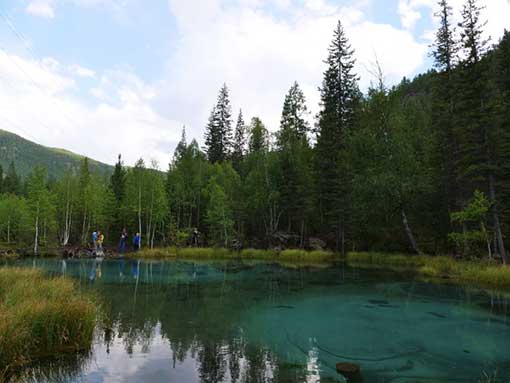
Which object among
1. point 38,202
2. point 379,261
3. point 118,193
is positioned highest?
point 118,193

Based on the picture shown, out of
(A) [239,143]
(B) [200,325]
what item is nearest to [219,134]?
(A) [239,143]

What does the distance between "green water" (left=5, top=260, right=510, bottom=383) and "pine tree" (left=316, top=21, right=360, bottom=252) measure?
17226mm

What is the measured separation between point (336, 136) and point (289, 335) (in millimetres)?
31379

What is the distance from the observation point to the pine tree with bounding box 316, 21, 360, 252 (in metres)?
36.5

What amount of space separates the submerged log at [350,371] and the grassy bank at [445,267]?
617 inches

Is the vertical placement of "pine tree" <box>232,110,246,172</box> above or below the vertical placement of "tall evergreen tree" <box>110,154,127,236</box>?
above

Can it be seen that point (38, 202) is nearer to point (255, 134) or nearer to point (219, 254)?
point (219, 254)

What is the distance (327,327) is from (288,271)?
51.5ft

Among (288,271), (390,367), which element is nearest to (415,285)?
(288,271)

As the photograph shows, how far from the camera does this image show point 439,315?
13.3m

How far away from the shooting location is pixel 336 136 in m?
39.1

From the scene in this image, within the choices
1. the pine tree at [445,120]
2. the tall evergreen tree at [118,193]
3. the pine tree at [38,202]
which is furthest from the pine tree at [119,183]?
the pine tree at [445,120]

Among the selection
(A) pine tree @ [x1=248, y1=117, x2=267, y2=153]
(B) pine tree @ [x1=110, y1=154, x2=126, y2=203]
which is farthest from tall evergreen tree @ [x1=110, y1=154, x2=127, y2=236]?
(A) pine tree @ [x1=248, y1=117, x2=267, y2=153]

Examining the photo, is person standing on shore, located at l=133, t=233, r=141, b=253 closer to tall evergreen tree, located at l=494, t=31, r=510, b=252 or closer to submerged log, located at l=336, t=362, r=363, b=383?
tall evergreen tree, located at l=494, t=31, r=510, b=252
